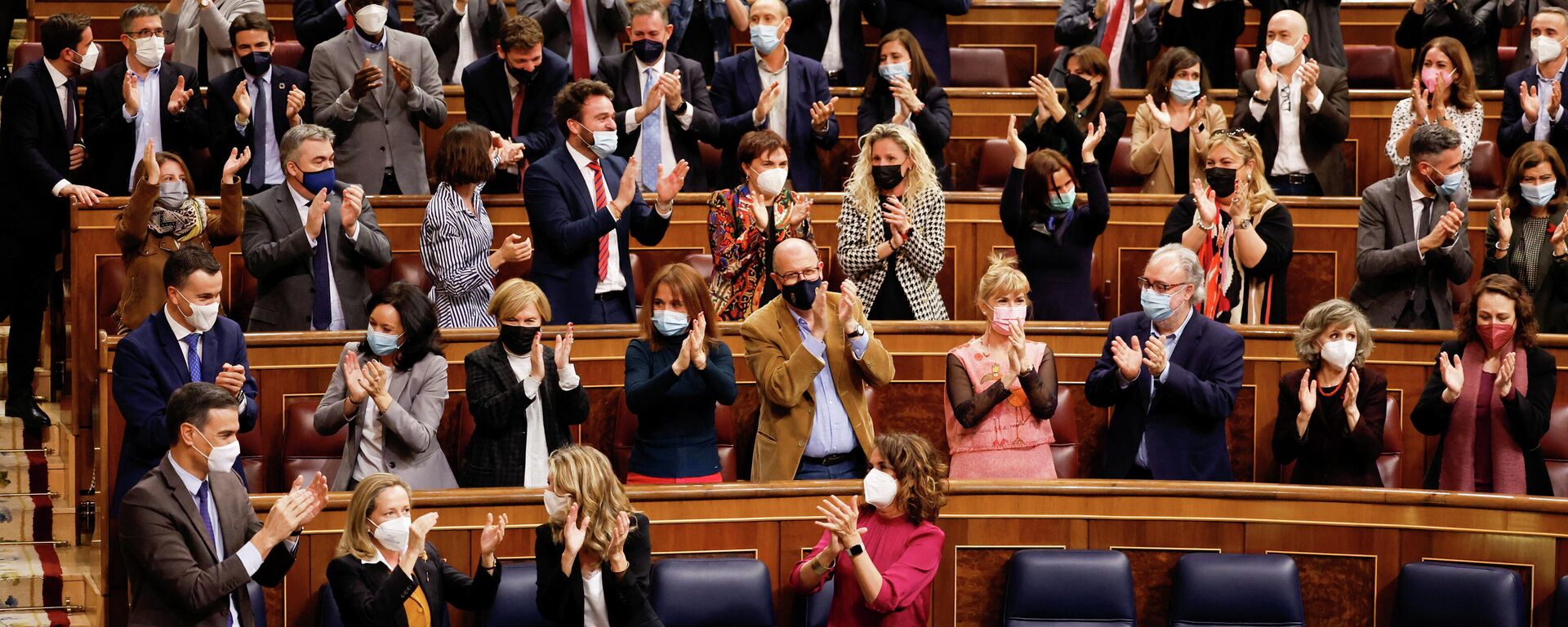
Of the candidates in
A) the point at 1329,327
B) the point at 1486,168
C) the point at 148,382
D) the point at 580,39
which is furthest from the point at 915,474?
the point at 1486,168

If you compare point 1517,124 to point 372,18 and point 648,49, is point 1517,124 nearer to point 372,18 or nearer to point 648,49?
point 648,49

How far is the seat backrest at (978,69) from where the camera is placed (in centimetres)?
700

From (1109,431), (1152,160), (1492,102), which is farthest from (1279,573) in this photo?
(1492,102)

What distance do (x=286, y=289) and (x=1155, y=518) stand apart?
2.35m

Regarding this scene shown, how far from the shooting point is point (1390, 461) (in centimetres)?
468

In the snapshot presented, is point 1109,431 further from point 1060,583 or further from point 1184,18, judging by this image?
point 1184,18

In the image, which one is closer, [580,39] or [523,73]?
[523,73]

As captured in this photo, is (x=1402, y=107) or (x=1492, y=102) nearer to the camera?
(x=1402, y=107)

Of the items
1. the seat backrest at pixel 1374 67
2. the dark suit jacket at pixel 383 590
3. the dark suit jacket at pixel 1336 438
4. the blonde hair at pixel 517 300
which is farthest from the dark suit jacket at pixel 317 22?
the seat backrest at pixel 1374 67

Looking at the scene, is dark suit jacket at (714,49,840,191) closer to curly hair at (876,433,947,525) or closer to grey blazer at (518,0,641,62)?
grey blazer at (518,0,641,62)

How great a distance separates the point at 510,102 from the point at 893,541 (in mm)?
2505

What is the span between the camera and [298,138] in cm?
479

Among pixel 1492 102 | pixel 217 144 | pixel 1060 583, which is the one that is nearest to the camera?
pixel 1060 583

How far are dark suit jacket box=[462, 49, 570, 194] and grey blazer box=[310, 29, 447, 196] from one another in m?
0.12
